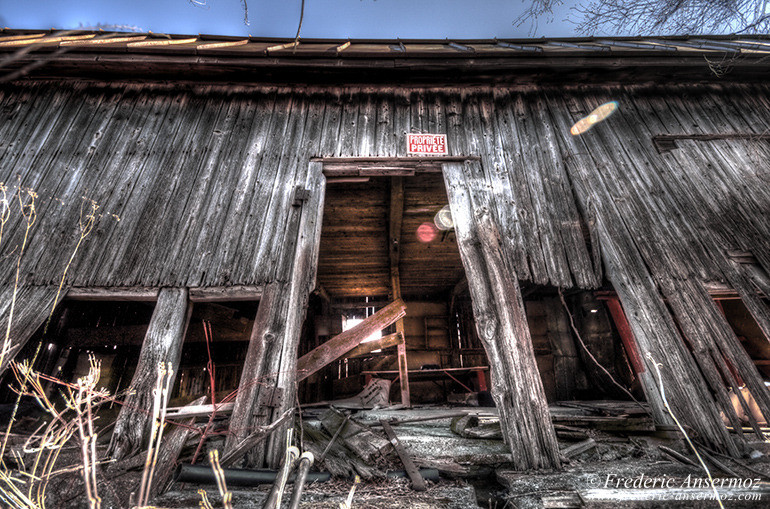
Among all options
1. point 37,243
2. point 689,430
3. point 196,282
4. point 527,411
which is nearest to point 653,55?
point 689,430

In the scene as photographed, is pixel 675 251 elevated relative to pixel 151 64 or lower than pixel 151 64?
lower

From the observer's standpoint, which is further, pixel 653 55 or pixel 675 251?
pixel 653 55

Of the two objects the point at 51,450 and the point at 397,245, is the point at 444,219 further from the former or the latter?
the point at 51,450

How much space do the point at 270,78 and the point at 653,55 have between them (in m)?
6.34

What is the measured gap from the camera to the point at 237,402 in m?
3.56

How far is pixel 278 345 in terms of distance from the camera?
3.84 metres

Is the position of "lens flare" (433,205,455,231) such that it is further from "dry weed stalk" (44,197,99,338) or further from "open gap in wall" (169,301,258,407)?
"dry weed stalk" (44,197,99,338)

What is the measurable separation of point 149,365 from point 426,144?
4.70 meters

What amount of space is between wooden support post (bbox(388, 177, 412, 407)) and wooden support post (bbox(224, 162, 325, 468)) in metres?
2.29

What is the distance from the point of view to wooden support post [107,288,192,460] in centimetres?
342

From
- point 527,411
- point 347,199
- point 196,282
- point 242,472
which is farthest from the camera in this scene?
point 347,199

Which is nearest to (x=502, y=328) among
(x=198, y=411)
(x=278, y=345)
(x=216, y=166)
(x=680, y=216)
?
(x=278, y=345)

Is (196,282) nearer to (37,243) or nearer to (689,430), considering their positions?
(37,243)

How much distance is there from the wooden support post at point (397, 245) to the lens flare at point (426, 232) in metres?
0.55
